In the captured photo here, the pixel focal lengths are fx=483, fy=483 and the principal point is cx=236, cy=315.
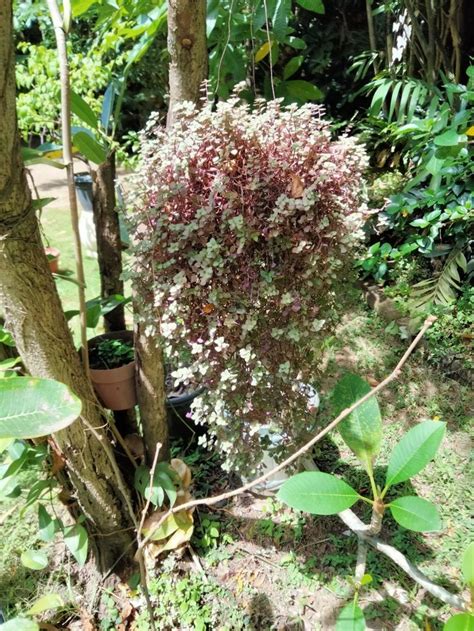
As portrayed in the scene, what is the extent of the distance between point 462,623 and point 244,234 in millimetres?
889

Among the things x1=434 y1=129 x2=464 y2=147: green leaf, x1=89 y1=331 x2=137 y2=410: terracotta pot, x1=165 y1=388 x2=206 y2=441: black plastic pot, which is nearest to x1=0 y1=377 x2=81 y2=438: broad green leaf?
x1=89 y1=331 x2=137 y2=410: terracotta pot

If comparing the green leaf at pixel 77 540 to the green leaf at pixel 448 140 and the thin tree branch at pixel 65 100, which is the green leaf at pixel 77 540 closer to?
the thin tree branch at pixel 65 100

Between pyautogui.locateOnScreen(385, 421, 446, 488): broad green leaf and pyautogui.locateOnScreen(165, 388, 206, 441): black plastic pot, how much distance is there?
2.83 ft

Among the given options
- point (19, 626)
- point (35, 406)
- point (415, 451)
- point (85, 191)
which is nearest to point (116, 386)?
point (19, 626)

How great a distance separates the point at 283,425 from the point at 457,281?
156 cm

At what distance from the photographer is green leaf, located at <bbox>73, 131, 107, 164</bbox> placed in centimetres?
131

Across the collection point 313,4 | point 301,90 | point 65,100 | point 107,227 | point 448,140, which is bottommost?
point 107,227

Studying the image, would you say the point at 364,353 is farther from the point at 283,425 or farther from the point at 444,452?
the point at 283,425

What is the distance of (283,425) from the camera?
4.58ft

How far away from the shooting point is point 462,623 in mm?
912

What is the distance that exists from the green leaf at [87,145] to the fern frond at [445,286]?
1728 mm

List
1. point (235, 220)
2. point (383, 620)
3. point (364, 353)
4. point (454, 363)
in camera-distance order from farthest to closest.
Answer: point (364, 353), point (454, 363), point (383, 620), point (235, 220)

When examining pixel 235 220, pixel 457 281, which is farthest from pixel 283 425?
pixel 457 281

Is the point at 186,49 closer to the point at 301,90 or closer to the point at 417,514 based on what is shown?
the point at 301,90
